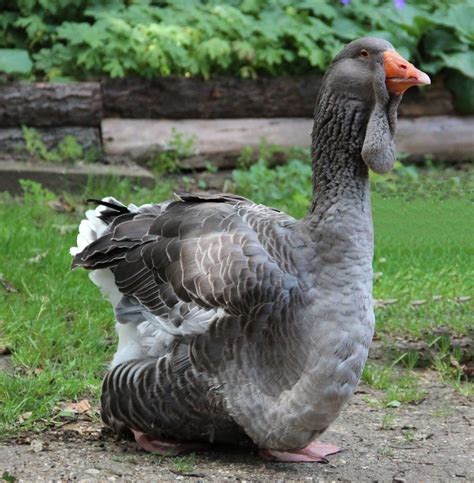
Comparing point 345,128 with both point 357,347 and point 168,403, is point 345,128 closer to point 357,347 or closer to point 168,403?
point 357,347

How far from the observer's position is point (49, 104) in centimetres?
924

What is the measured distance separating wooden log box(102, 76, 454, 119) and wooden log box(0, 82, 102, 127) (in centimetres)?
18

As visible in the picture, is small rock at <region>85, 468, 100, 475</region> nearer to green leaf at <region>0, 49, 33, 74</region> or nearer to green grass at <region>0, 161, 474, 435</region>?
green grass at <region>0, 161, 474, 435</region>

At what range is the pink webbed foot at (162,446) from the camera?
4508 millimetres

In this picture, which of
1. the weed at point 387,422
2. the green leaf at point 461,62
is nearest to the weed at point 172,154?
the green leaf at point 461,62

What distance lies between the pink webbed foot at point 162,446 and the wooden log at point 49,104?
5294 millimetres

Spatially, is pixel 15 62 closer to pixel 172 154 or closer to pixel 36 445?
pixel 172 154

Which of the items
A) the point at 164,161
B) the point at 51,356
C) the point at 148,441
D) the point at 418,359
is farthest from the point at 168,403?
the point at 164,161

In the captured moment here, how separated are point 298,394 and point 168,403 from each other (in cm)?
60

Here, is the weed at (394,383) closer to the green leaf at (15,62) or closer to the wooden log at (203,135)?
the wooden log at (203,135)

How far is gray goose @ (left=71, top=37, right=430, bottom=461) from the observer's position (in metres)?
4.12

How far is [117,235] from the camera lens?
4672mm

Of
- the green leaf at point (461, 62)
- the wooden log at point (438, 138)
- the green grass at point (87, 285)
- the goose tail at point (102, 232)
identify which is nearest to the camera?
the goose tail at point (102, 232)

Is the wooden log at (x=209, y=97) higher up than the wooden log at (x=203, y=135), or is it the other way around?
the wooden log at (x=209, y=97)
